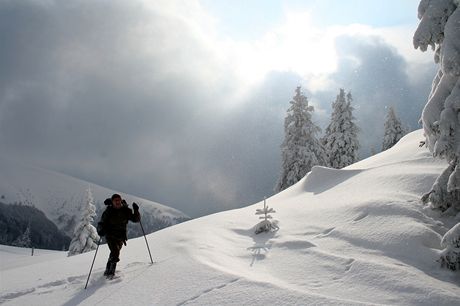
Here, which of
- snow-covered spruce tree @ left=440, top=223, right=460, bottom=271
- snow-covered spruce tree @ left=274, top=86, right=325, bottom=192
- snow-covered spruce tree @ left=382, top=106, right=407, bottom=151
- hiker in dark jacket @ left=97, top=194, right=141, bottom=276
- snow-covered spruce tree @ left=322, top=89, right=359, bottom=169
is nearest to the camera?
snow-covered spruce tree @ left=440, top=223, right=460, bottom=271

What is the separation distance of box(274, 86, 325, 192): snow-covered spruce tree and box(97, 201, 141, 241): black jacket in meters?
27.1

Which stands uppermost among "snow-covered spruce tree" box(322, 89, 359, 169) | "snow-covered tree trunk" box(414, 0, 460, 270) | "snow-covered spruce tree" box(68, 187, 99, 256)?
"snow-covered spruce tree" box(322, 89, 359, 169)

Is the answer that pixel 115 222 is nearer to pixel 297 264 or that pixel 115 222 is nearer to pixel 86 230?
pixel 297 264

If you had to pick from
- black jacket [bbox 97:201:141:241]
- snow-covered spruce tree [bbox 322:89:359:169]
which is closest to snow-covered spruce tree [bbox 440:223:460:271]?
black jacket [bbox 97:201:141:241]

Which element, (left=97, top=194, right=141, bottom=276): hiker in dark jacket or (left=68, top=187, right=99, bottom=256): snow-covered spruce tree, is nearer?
(left=97, top=194, right=141, bottom=276): hiker in dark jacket

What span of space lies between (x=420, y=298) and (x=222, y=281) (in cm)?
306

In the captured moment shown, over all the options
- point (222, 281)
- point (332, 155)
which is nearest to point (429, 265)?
point (222, 281)

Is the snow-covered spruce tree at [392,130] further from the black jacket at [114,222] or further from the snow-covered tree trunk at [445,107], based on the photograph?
the black jacket at [114,222]

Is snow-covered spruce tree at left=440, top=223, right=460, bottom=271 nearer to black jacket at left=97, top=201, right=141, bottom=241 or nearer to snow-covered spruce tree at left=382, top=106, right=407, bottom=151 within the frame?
black jacket at left=97, top=201, right=141, bottom=241

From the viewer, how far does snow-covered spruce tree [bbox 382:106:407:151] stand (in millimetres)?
45688

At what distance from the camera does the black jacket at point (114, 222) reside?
8188mm

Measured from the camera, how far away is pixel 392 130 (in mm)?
45781

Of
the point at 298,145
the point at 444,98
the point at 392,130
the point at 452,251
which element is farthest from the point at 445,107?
the point at 392,130

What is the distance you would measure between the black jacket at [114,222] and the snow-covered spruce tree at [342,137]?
31.0 metres
